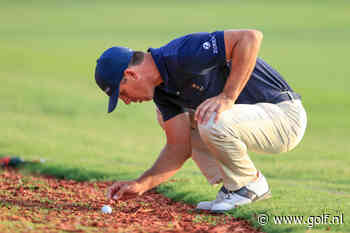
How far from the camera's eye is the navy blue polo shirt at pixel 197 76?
5617 millimetres

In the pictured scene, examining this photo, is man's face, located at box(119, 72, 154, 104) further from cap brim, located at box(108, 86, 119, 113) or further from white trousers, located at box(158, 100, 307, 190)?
white trousers, located at box(158, 100, 307, 190)

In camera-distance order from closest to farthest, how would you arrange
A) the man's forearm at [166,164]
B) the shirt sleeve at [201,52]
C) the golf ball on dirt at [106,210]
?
the shirt sleeve at [201,52] < the golf ball on dirt at [106,210] < the man's forearm at [166,164]

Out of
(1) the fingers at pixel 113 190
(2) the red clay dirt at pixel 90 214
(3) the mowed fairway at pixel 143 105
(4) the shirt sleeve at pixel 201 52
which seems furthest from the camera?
(3) the mowed fairway at pixel 143 105

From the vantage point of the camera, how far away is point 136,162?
10.8m

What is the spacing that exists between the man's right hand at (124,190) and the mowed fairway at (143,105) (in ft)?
3.36

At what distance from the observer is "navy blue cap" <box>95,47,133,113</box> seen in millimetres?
5609

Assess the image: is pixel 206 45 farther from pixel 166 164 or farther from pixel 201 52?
pixel 166 164

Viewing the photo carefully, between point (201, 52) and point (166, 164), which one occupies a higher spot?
point (201, 52)

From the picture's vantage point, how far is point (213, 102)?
5672 mm

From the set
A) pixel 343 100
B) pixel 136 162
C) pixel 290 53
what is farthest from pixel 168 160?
pixel 290 53

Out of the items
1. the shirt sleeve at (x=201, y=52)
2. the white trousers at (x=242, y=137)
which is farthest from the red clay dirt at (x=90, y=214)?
the shirt sleeve at (x=201, y=52)

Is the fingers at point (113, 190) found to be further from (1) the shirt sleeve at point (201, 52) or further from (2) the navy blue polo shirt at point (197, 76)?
(1) the shirt sleeve at point (201, 52)

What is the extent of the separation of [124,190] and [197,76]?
4.27ft

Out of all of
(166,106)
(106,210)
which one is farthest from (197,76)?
(106,210)
